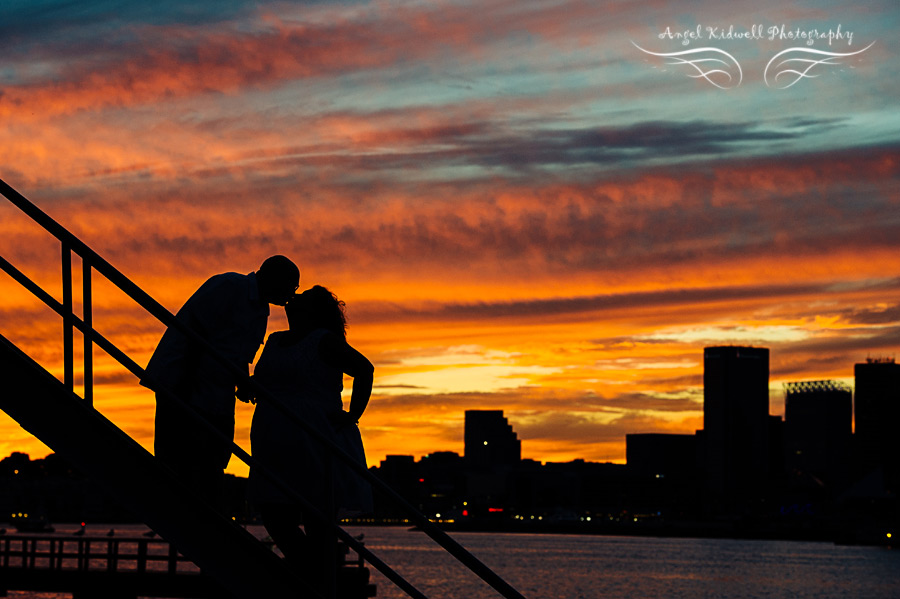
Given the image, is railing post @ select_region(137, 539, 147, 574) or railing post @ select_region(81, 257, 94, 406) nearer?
railing post @ select_region(81, 257, 94, 406)

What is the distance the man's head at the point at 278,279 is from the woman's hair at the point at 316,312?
0.09 m

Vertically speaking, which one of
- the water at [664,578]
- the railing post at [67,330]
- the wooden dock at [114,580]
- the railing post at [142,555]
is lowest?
the water at [664,578]

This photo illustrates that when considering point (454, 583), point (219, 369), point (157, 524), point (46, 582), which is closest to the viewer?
point (157, 524)

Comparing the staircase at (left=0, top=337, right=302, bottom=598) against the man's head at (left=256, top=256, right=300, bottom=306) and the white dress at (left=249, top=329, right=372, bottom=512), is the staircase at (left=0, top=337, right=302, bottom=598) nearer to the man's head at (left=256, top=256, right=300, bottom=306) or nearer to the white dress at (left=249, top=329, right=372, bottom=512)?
the white dress at (left=249, top=329, right=372, bottom=512)

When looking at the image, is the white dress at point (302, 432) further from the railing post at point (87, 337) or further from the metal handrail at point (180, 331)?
the railing post at point (87, 337)

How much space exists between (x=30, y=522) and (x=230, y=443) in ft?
672

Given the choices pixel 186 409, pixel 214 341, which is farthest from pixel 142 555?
pixel 186 409

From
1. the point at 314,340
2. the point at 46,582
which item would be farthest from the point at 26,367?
the point at 46,582

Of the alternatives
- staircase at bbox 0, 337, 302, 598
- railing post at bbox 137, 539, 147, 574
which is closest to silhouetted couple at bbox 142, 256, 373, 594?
staircase at bbox 0, 337, 302, 598

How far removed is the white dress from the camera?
6035 mm

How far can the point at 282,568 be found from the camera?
5820 mm

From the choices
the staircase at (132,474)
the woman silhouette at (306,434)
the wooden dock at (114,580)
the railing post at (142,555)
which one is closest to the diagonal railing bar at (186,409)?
the woman silhouette at (306,434)

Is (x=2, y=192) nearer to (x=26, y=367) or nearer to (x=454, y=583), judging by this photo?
(x=26, y=367)

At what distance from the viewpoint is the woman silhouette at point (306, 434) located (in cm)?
600
